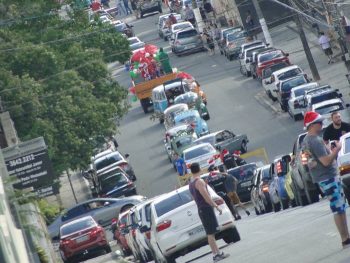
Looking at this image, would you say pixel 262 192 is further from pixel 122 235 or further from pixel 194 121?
A: pixel 194 121

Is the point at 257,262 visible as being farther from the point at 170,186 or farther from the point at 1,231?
the point at 170,186

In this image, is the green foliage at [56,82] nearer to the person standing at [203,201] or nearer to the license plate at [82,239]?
the license plate at [82,239]

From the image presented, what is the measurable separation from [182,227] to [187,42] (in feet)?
202

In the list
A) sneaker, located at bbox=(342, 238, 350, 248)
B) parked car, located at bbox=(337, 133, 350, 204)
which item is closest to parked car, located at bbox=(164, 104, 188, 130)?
parked car, located at bbox=(337, 133, 350, 204)

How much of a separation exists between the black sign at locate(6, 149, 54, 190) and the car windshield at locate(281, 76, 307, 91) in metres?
24.2

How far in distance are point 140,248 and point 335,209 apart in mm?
13880

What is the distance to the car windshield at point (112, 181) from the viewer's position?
59.0 meters

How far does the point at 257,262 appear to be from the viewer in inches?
848

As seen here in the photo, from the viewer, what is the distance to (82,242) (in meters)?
44.3

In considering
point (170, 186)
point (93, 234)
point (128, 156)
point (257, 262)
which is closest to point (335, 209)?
point (257, 262)

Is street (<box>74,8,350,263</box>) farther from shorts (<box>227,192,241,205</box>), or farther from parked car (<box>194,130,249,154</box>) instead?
shorts (<box>227,192,241,205</box>)

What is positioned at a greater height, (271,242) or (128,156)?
(271,242)

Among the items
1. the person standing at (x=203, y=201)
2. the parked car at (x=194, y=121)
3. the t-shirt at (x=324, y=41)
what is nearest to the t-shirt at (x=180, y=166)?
the parked car at (x=194, y=121)

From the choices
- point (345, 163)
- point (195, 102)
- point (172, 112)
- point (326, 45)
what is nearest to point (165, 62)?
point (195, 102)
